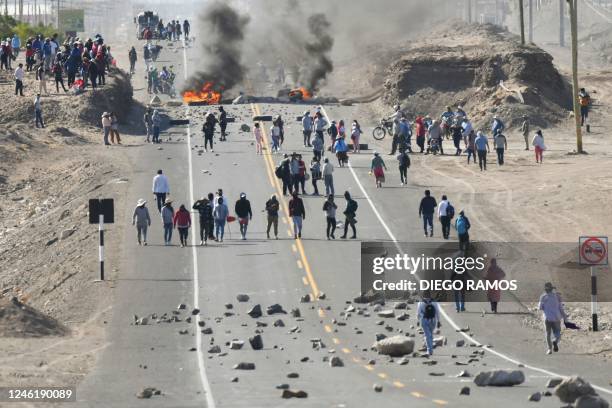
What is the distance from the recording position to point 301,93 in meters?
76.7

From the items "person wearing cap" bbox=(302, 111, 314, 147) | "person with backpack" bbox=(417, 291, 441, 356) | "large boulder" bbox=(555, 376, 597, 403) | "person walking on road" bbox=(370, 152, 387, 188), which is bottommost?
"large boulder" bbox=(555, 376, 597, 403)

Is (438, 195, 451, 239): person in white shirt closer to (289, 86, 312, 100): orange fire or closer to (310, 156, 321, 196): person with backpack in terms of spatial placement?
(310, 156, 321, 196): person with backpack

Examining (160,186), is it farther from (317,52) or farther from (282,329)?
(317,52)

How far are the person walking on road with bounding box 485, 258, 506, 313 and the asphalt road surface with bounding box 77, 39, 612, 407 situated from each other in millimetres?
360

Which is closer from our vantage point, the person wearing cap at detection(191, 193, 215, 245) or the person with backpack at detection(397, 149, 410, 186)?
the person wearing cap at detection(191, 193, 215, 245)

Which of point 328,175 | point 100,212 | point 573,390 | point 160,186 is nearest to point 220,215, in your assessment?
point 160,186

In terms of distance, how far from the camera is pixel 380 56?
314 ft

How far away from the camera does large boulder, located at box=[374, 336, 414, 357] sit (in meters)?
29.7

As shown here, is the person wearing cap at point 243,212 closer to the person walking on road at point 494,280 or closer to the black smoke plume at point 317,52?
the person walking on road at point 494,280

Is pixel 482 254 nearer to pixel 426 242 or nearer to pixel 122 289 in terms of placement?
→ pixel 426 242

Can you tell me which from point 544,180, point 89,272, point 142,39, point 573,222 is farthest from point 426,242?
point 142,39

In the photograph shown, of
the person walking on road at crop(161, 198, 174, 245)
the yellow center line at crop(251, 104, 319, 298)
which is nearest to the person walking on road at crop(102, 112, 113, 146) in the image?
the yellow center line at crop(251, 104, 319, 298)

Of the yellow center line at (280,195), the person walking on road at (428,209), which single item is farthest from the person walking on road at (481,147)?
the person walking on road at (428,209)

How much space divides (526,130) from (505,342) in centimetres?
3266
